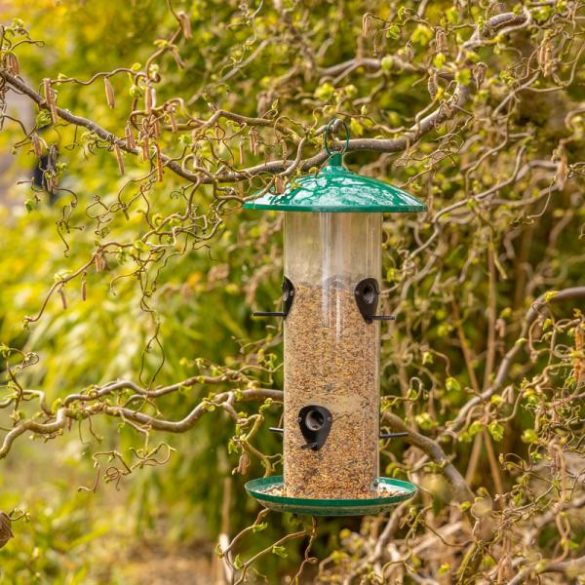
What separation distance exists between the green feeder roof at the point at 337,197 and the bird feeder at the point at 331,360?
220 millimetres

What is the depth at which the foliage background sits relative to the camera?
3.36m

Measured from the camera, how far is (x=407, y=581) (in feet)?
18.4

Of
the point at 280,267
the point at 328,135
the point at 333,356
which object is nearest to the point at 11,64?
the point at 328,135

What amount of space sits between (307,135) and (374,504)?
95 cm

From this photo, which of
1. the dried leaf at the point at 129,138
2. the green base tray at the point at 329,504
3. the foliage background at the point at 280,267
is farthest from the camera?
the foliage background at the point at 280,267

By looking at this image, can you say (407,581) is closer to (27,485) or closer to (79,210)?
(79,210)

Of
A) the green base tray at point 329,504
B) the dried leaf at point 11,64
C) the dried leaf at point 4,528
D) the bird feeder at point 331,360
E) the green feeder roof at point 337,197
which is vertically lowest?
the dried leaf at point 4,528

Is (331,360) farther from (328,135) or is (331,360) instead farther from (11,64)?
(11,64)

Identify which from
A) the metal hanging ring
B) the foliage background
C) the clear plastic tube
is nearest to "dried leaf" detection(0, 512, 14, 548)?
the foliage background

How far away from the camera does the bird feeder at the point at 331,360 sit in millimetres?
3416

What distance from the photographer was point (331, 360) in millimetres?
3430

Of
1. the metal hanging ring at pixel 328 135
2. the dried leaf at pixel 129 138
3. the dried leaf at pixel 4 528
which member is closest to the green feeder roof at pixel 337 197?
the metal hanging ring at pixel 328 135

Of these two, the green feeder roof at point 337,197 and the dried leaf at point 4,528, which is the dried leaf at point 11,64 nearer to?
the green feeder roof at point 337,197

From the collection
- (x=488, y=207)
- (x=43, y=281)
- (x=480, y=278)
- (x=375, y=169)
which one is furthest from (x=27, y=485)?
(x=488, y=207)
